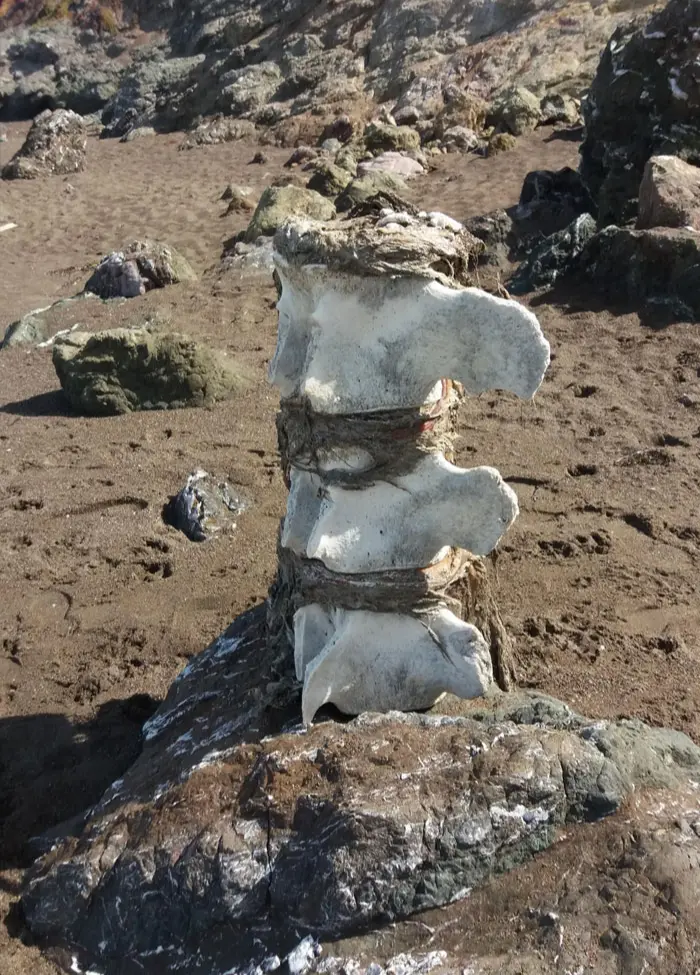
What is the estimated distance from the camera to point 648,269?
7211 mm

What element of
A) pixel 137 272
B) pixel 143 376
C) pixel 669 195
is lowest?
pixel 137 272

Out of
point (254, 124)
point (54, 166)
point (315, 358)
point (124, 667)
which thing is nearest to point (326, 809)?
point (315, 358)

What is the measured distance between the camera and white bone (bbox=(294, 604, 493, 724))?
7.09 ft

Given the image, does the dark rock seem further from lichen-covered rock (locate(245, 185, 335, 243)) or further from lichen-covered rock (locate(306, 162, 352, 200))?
lichen-covered rock (locate(306, 162, 352, 200))

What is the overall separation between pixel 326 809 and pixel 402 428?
87 centimetres

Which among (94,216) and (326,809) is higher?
(326,809)

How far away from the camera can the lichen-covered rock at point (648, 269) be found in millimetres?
6918

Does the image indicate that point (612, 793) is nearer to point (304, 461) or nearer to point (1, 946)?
point (304, 461)

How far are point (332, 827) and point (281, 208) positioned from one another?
9.05m

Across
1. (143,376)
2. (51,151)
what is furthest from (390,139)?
(143,376)

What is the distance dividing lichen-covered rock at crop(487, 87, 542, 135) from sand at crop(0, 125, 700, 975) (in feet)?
21.7

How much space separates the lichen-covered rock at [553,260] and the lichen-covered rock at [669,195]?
0.56 meters

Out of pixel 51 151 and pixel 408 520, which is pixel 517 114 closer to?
pixel 51 151

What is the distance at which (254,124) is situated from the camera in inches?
696
